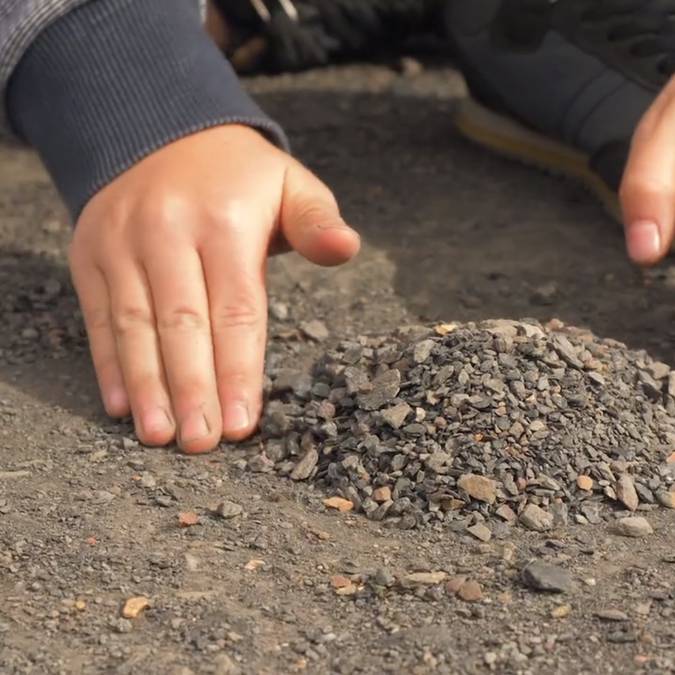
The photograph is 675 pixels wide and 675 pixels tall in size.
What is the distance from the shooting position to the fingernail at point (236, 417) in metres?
1.44

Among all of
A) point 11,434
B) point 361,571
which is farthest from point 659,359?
point 11,434

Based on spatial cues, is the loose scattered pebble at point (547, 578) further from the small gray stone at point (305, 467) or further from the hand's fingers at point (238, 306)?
the hand's fingers at point (238, 306)

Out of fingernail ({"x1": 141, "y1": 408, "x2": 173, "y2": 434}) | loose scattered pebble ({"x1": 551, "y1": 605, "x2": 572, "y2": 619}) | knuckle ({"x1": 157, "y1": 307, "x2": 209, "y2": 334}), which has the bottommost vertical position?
fingernail ({"x1": 141, "y1": 408, "x2": 173, "y2": 434})

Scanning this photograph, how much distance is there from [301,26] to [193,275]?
54.3 inches

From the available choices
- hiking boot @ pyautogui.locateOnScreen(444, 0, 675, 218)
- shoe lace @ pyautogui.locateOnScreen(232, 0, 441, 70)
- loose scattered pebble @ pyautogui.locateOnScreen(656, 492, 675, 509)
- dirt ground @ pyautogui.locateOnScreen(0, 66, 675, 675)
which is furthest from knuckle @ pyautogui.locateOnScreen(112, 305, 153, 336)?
shoe lace @ pyautogui.locateOnScreen(232, 0, 441, 70)

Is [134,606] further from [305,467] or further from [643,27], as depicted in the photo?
[643,27]

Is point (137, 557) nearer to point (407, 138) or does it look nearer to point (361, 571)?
point (361, 571)

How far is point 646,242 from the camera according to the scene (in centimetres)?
143

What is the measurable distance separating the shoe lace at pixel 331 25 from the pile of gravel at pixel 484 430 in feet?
4.69

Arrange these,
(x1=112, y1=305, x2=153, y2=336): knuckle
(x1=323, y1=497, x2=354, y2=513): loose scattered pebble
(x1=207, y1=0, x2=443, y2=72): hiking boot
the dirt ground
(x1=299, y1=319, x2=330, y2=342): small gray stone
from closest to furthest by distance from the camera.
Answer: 1. the dirt ground
2. (x1=323, y1=497, x2=354, y2=513): loose scattered pebble
3. (x1=112, y1=305, x2=153, y2=336): knuckle
4. (x1=299, y1=319, x2=330, y2=342): small gray stone
5. (x1=207, y1=0, x2=443, y2=72): hiking boot

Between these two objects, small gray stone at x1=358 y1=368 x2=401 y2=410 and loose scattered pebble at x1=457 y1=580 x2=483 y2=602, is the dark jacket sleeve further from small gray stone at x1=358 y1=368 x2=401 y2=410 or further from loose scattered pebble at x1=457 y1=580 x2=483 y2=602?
loose scattered pebble at x1=457 y1=580 x2=483 y2=602

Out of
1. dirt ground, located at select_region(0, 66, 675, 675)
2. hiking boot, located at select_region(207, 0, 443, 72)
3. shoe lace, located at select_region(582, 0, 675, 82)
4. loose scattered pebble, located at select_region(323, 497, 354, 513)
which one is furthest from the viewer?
hiking boot, located at select_region(207, 0, 443, 72)

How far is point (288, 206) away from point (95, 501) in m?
0.46

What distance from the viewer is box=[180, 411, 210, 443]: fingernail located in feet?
4.62
